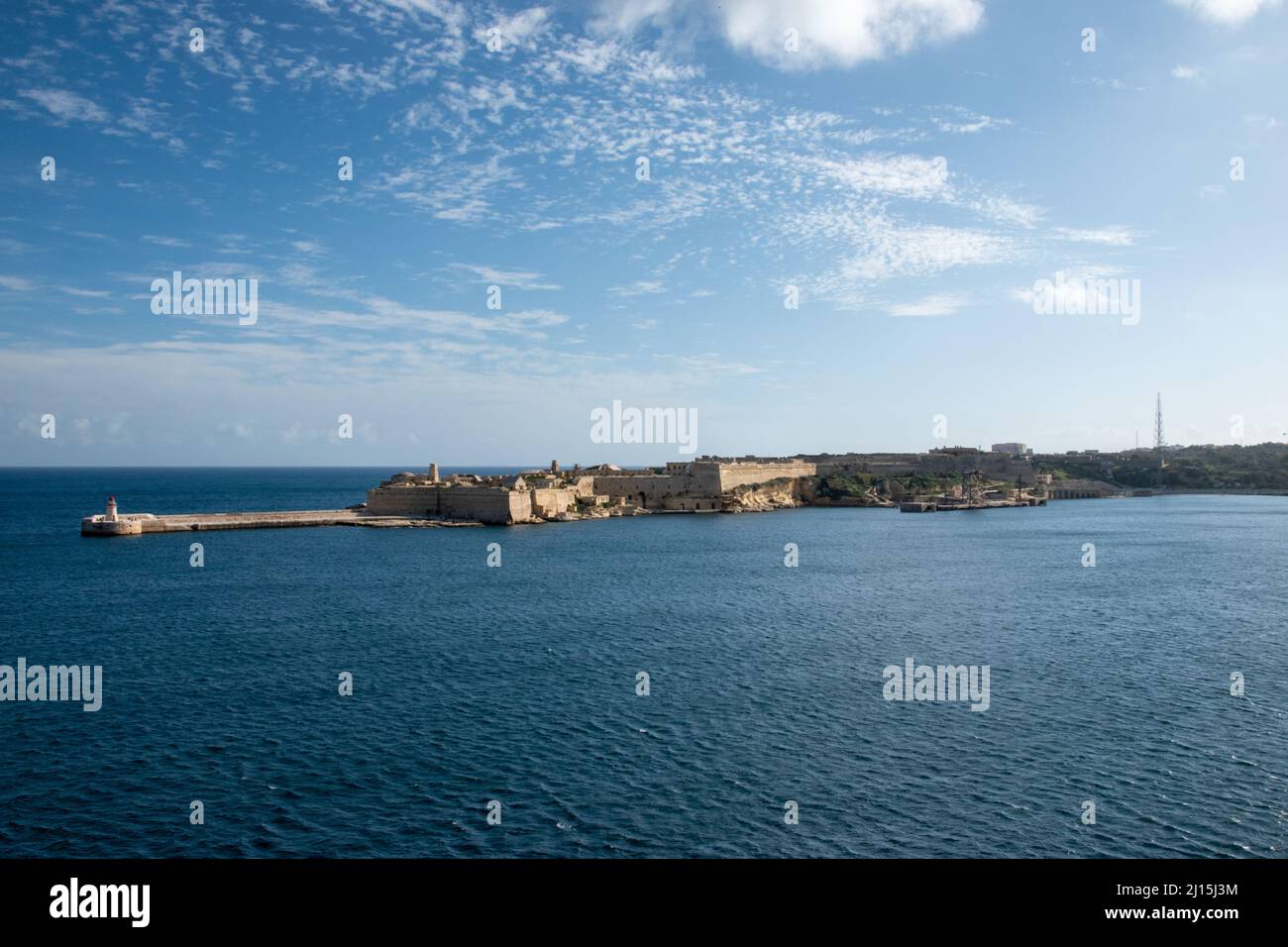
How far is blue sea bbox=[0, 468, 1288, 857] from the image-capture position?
1206 cm

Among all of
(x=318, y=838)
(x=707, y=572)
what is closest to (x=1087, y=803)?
(x=318, y=838)

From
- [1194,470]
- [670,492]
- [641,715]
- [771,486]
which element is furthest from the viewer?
[1194,470]

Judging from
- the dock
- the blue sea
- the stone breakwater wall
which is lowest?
the blue sea

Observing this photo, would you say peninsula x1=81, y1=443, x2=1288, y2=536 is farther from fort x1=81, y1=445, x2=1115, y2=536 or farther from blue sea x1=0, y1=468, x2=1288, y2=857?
blue sea x1=0, y1=468, x2=1288, y2=857

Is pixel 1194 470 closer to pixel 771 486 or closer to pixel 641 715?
pixel 771 486

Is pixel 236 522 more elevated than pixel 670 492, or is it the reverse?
pixel 670 492

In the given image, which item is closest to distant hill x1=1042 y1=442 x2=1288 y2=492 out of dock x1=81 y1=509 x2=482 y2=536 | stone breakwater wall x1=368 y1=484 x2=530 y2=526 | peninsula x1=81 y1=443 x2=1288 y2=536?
peninsula x1=81 y1=443 x2=1288 y2=536

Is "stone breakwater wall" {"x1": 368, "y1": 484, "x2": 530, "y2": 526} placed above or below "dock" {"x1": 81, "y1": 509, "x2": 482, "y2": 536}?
above

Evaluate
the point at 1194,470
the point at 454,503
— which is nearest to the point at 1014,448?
the point at 1194,470

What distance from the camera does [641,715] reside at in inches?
677

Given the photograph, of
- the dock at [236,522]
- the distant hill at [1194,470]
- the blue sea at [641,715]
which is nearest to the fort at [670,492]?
the dock at [236,522]
